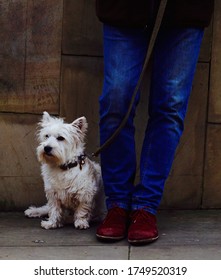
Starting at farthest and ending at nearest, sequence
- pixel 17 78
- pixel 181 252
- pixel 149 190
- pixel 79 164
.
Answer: pixel 17 78
pixel 79 164
pixel 149 190
pixel 181 252

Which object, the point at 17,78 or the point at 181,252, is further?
the point at 17,78

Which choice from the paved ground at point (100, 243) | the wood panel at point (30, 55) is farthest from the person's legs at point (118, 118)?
the wood panel at point (30, 55)

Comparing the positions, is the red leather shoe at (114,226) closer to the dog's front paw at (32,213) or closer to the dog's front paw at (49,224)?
the dog's front paw at (49,224)

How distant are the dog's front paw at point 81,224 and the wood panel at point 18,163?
20.6 inches

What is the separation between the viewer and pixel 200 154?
14.5 ft

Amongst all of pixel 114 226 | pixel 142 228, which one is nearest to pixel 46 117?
pixel 114 226

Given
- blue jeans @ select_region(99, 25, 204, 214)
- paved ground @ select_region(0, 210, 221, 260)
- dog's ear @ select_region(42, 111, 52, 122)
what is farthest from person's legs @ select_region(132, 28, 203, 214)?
dog's ear @ select_region(42, 111, 52, 122)

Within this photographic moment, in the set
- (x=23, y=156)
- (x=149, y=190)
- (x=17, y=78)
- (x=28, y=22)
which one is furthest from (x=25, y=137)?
(x=149, y=190)

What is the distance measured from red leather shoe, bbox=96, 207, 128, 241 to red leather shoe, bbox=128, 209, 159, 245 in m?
0.06

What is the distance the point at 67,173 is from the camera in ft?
13.0

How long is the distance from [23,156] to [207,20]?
1.60 metres

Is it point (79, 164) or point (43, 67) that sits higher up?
point (43, 67)

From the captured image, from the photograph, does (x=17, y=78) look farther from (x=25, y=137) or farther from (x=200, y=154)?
(x=200, y=154)

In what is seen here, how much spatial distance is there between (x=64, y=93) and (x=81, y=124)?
40 centimetres
